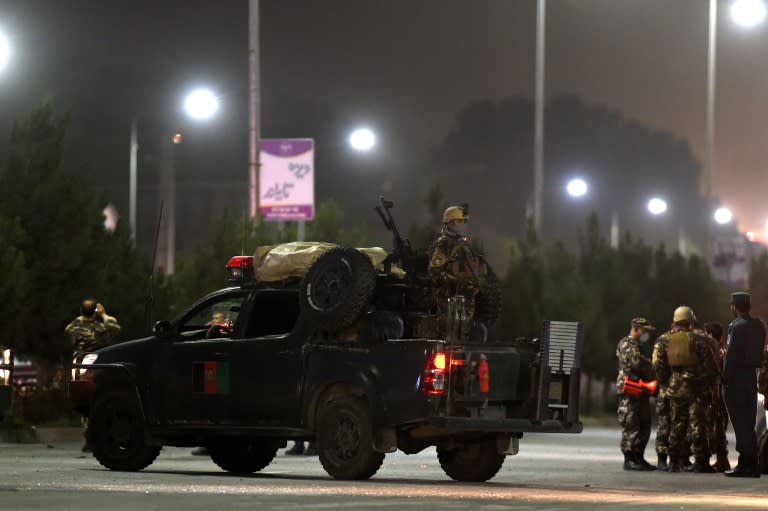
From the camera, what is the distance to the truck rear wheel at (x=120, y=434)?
1881 cm

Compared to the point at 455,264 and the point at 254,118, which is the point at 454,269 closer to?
the point at 455,264

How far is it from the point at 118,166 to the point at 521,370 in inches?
3504

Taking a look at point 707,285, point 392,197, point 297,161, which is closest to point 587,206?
point 392,197

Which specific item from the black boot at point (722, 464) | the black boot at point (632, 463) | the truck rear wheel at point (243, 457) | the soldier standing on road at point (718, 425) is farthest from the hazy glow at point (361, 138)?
the truck rear wheel at point (243, 457)

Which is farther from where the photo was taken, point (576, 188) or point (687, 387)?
point (576, 188)

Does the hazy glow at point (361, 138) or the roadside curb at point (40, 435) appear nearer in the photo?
the roadside curb at point (40, 435)

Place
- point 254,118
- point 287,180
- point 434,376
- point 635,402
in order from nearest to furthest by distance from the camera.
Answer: point 434,376 → point 635,402 → point 287,180 → point 254,118

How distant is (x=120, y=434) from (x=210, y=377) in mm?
1171

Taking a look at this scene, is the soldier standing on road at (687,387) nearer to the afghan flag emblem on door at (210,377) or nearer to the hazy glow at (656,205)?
the afghan flag emblem on door at (210,377)

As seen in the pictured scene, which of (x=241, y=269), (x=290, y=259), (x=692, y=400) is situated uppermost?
(x=290, y=259)

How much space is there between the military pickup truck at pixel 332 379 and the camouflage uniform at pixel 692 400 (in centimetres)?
327

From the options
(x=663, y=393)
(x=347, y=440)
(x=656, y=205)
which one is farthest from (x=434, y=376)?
(x=656, y=205)

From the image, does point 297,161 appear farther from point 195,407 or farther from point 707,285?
point 707,285

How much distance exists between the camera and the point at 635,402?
2177 cm
